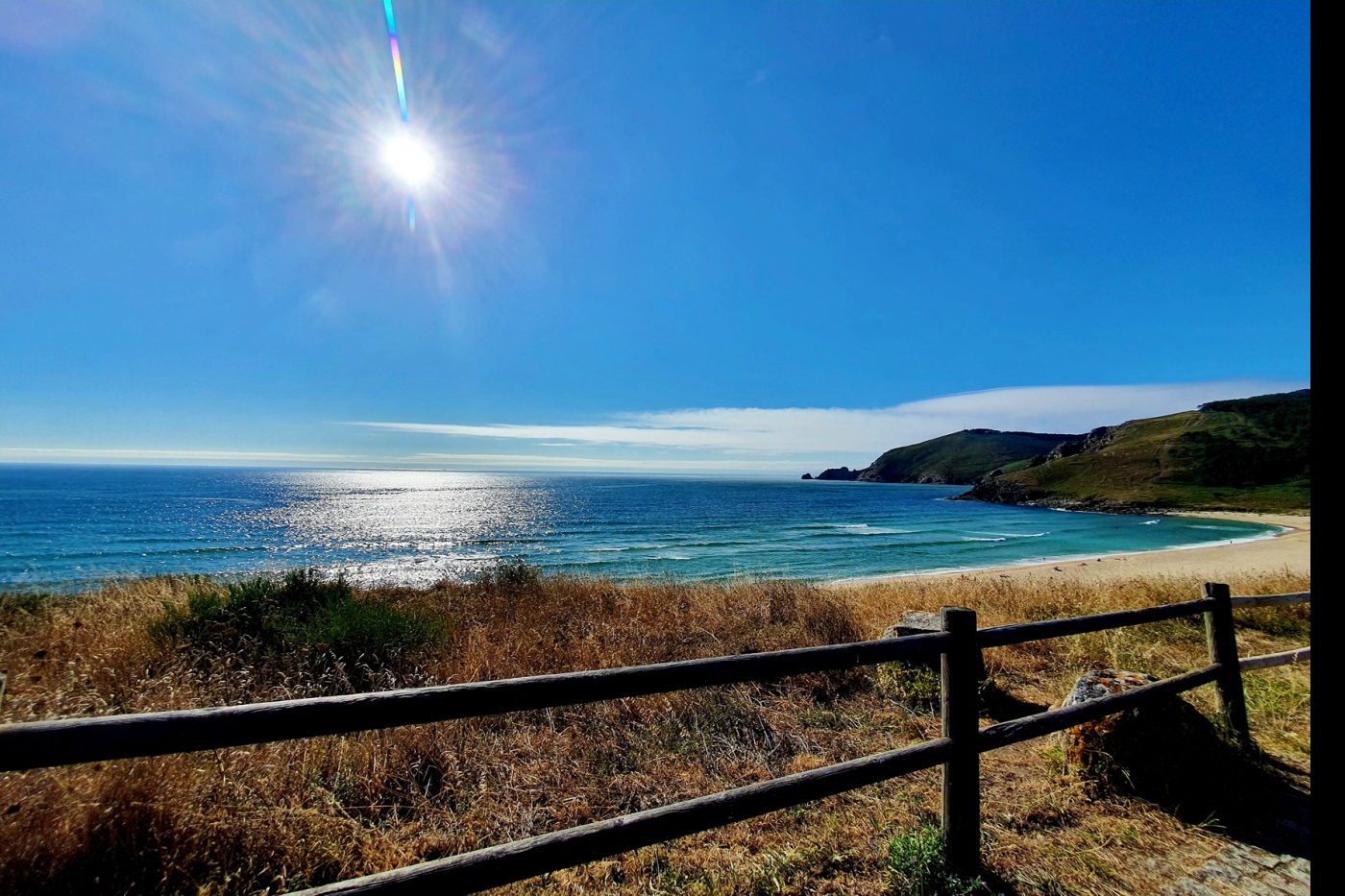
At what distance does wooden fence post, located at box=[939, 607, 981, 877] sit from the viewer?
331cm

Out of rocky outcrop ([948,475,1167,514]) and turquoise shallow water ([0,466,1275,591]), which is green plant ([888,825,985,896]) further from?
rocky outcrop ([948,475,1167,514])

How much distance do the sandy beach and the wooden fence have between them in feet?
69.5

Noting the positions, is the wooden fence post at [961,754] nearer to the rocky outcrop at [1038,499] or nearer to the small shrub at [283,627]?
the small shrub at [283,627]

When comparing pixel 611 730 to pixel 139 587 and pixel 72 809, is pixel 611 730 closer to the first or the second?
pixel 72 809

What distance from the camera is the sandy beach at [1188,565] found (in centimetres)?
2262

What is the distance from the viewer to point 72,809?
9.87 feet

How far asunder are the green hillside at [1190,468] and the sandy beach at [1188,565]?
4552cm

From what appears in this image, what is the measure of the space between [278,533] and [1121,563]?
60.1m

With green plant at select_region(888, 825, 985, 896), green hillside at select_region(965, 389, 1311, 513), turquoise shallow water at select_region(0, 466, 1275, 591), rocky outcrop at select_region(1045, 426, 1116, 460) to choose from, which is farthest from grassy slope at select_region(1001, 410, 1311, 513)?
green plant at select_region(888, 825, 985, 896)

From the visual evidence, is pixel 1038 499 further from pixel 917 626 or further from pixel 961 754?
pixel 961 754

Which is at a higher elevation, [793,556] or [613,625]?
[613,625]

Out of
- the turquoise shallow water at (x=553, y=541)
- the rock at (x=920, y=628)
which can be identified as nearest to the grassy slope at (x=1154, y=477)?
the turquoise shallow water at (x=553, y=541)

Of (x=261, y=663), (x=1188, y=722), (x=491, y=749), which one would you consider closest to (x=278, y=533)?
(x=261, y=663)

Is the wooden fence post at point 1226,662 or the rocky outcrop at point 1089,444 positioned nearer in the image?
the wooden fence post at point 1226,662
